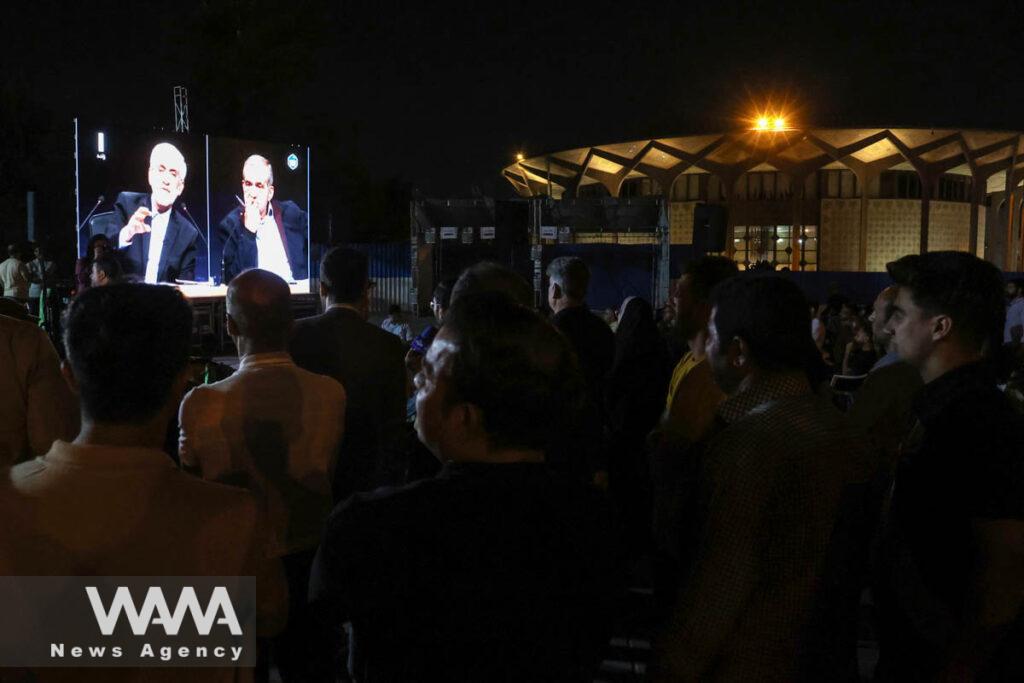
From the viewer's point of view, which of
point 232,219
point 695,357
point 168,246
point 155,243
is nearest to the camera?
point 695,357

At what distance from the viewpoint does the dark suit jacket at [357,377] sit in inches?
139

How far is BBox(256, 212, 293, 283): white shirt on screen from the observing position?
40.3ft

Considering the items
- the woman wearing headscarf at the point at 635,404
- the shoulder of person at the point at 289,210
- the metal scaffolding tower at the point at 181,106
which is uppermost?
the metal scaffolding tower at the point at 181,106

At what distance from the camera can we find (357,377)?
11.6 ft

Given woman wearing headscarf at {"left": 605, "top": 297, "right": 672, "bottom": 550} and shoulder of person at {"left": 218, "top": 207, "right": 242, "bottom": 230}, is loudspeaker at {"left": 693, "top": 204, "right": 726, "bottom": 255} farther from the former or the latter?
woman wearing headscarf at {"left": 605, "top": 297, "right": 672, "bottom": 550}

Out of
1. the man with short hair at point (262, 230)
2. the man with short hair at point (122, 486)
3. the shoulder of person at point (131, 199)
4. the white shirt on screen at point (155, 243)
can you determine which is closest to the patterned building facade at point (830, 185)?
the man with short hair at point (262, 230)

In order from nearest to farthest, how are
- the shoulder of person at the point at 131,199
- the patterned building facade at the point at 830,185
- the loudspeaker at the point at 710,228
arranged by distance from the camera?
the shoulder of person at the point at 131,199, the loudspeaker at the point at 710,228, the patterned building facade at the point at 830,185

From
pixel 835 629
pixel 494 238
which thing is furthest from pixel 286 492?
pixel 494 238

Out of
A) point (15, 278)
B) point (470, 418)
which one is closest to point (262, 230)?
point (15, 278)

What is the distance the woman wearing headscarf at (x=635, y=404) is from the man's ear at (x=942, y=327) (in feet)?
7.81

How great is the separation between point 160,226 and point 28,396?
9.32 meters

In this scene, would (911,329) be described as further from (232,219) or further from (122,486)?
(232,219)

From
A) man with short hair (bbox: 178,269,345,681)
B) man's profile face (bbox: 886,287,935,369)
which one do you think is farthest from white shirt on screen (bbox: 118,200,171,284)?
man's profile face (bbox: 886,287,935,369)

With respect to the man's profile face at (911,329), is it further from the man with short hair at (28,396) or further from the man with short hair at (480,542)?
the man with short hair at (28,396)
